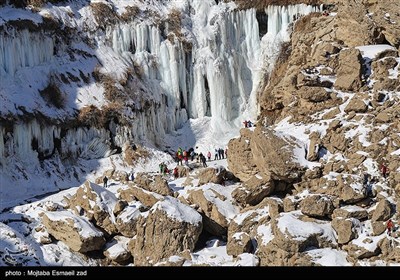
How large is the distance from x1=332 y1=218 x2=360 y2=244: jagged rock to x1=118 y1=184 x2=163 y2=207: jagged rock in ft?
27.7

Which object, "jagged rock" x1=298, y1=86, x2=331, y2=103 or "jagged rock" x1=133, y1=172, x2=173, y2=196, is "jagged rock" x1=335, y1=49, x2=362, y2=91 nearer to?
"jagged rock" x1=298, y1=86, x2=331, y2=103

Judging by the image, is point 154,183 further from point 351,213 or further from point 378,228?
point 378,228

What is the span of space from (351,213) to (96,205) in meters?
11.2

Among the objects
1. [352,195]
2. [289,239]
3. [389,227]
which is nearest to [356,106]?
[352,195]

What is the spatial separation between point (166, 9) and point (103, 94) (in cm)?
809

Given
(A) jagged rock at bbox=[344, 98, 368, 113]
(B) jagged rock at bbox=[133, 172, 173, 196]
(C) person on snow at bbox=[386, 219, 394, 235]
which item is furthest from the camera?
(A) jagged rock at bbox=[344, 98, 368, 113]

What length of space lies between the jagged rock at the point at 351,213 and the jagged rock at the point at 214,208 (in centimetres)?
499

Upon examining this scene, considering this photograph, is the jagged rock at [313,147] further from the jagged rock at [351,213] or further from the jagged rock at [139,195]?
the jagged rock at [139,195]

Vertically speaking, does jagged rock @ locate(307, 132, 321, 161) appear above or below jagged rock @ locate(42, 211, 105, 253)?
above

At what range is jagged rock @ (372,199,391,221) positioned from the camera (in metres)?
34.6

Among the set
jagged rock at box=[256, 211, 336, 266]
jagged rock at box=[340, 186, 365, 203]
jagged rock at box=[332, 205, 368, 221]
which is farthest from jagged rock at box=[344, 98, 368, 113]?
jagged rock at box=[256, 211, 336, 266]

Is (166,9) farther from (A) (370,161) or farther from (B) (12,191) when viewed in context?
(A) (370,161)

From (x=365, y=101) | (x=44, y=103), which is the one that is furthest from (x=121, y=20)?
(x=365, y=101)

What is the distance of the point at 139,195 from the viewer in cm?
3912
